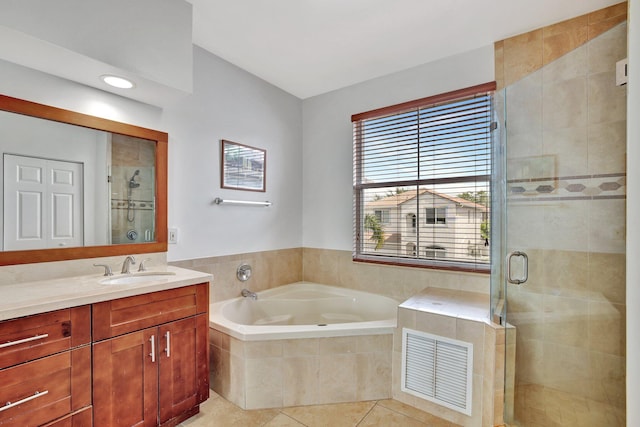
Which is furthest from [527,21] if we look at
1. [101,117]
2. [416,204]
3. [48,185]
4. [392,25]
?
[48,185]

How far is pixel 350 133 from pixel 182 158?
5.43 feet

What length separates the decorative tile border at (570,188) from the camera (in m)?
1.66

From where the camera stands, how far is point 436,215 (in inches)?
106

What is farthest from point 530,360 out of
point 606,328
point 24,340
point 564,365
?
point 24,340

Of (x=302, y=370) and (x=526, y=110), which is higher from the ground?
(x=526, y=110)

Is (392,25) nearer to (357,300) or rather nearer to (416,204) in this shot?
(416,204)

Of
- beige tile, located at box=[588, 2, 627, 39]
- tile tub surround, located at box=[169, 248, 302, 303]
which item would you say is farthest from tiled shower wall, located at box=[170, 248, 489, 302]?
beige tile, located at box=[588, 2, 627, 39]

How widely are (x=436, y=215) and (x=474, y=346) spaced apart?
44.7 inches

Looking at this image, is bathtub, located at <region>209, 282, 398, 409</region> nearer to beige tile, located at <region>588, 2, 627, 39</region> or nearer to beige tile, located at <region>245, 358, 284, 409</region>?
beige tile, located at <region>245, 358, 284, 409</region>

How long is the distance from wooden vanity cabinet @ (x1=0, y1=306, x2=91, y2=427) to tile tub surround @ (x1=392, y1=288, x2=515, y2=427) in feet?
5.93

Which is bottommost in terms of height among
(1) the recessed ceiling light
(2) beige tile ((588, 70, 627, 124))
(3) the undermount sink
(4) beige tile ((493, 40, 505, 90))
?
(3) the undermount sink

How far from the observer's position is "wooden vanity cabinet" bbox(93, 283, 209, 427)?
149 cm

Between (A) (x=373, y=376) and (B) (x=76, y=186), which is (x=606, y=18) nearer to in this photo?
(A) (x=373, y=376)

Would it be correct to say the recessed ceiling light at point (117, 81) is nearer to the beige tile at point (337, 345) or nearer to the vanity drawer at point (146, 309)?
the vanity drawer at point (146, 309)
